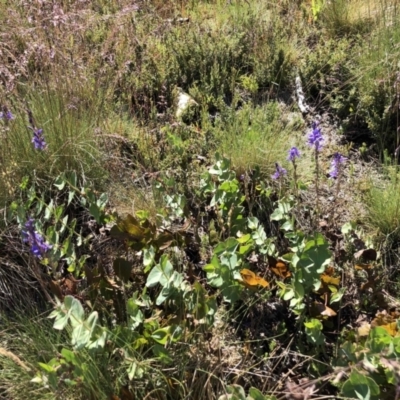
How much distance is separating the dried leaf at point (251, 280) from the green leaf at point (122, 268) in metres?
0.47

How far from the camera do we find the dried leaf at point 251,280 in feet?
6.75

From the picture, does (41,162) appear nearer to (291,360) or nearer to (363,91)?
(291,360)

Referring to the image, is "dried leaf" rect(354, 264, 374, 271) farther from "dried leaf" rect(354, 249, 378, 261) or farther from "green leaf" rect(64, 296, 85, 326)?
"green leaf" rect(64, 296, 85, 326)

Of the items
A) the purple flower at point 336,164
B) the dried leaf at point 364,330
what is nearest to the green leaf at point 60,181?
the purple flower at point 336,164

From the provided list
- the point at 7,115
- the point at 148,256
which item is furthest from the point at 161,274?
the point at 7,115

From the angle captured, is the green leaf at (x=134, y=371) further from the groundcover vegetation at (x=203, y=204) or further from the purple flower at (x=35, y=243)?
the purple flower at (x=35, y=243)

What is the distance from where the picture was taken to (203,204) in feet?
9.32

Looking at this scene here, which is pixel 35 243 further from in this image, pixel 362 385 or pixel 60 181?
pixel 362 385

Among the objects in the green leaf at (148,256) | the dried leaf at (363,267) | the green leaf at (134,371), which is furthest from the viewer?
the dried leaf at (363,267)

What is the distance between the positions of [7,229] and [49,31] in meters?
1.15

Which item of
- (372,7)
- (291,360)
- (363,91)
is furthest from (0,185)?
(372,7)

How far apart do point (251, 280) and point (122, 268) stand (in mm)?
538

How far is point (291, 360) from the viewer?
2146 mm

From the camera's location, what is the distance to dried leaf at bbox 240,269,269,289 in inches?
81.0
